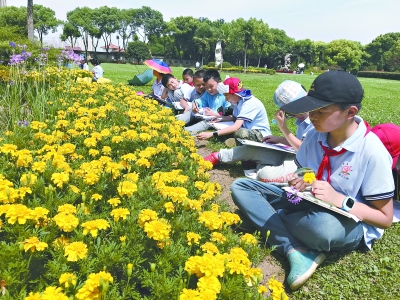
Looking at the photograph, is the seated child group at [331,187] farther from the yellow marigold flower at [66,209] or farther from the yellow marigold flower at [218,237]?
the yellow marigold flower at [66,209]

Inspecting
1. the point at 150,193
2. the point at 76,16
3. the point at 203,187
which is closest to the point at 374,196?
the point at 203,187

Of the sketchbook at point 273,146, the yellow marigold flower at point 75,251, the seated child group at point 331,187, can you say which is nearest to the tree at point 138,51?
the sketchbook at point 273,146

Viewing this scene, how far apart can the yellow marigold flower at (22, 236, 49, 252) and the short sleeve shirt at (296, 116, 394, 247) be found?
1787 mm

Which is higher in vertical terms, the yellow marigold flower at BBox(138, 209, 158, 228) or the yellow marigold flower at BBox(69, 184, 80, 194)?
the yellow marigold flower at BBox(69, 184, 80, 194)

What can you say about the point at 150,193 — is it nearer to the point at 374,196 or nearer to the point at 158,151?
the point at 158,151

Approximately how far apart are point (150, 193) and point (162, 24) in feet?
264

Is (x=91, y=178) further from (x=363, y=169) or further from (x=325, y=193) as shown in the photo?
(x=363, y=169)

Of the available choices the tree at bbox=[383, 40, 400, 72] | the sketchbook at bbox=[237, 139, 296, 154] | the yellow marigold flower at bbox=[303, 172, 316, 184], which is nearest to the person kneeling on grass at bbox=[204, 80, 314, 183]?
the sketchbook at bbox=[237, 139, 296, 154]

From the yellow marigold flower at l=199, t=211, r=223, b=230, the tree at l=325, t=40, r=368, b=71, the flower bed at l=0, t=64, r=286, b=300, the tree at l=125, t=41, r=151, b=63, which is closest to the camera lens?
the flower bed at l=0, t=64, r=286, b=300

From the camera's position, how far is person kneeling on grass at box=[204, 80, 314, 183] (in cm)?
320

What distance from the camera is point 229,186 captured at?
3.66 m

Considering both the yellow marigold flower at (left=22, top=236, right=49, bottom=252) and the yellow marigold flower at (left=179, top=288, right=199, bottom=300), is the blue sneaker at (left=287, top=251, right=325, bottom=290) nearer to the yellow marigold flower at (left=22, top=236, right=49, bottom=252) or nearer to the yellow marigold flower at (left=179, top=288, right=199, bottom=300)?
the yellow marigold flower at (left=179, top=288, right=199, bottom=300)

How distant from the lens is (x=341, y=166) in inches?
89.0

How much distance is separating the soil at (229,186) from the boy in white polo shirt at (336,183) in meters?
0.11
